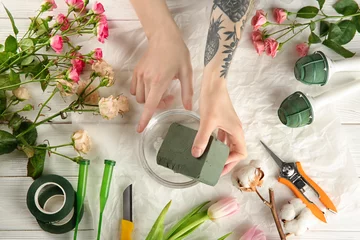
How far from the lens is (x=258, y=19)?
978mm

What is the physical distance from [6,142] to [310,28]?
2.33 ft

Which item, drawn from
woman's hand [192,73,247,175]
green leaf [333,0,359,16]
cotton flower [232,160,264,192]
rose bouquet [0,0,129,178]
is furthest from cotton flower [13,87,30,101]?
green leaf [333,0,359,16]

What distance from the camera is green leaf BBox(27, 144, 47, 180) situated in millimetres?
967

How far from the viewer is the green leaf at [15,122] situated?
94cm

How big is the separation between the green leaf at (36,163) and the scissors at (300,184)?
0.51 metres

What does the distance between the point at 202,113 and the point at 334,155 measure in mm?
363

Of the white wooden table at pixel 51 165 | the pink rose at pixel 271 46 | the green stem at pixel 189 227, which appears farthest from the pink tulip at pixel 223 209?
the pink rose at pixel 271 46

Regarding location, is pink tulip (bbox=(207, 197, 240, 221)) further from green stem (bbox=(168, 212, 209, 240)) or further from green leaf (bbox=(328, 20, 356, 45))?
green leaf (bbox=(328, 20, 356, 45))

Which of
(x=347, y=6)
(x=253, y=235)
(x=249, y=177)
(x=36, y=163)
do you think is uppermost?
(x=347, y=6)

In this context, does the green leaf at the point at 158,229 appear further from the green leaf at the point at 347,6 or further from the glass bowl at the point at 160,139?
the green leaf at the point at 347,6

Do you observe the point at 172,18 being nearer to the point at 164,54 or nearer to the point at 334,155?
the point at 164,54

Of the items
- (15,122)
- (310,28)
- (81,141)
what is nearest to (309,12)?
(310,28)

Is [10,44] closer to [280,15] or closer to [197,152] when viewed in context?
[197,152]

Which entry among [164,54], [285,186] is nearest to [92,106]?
[164,54]
